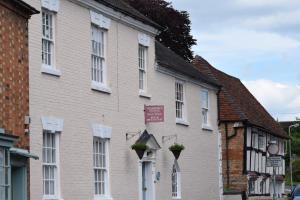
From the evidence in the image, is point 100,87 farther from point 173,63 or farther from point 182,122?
point 173,63

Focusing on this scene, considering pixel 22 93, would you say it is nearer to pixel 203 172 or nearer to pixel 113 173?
pixel 113 173

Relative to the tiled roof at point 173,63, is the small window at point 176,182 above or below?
below

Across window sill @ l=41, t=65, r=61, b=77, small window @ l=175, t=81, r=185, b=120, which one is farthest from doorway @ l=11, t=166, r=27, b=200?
small window @ l=175, t=81, r=185, b=120

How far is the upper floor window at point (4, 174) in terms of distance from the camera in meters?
14.7

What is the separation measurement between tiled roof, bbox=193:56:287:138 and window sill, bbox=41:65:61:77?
17871 mm

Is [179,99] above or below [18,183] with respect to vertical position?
above

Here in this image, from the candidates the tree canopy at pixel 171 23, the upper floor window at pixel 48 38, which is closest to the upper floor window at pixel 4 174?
the upper floor window at pixel 48 38

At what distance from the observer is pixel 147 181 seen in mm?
26297

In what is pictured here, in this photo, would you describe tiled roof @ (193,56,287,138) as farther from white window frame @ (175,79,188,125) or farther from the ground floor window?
white window frame @ (175,79,188,125)

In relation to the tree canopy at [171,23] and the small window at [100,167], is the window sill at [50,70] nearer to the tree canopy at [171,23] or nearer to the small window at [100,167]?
the small window at [100,167]

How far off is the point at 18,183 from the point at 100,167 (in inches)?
209

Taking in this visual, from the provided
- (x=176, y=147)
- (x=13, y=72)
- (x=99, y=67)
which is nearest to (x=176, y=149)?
(x=176, y=147)

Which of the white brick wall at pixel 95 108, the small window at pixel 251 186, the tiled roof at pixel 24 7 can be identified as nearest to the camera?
the tiled roof at pixel 24 7

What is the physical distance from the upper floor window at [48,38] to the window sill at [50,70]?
18 centimetres
